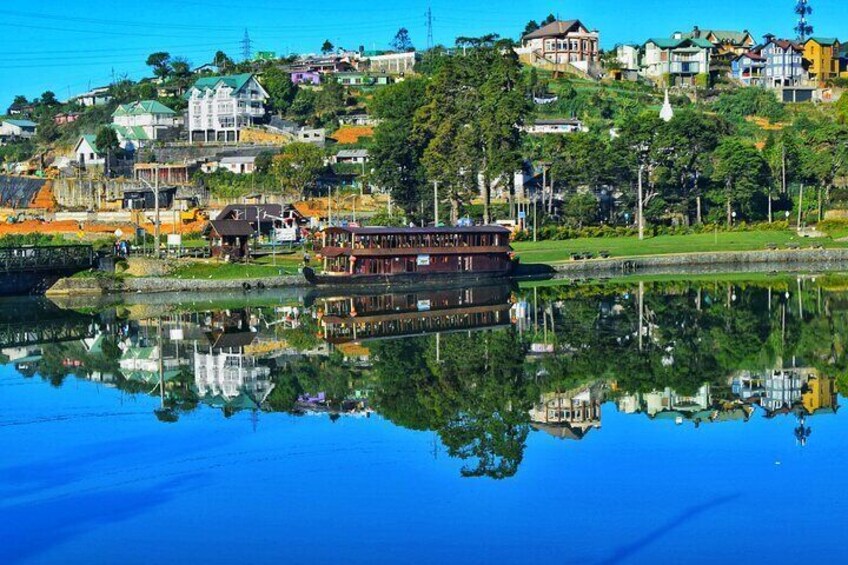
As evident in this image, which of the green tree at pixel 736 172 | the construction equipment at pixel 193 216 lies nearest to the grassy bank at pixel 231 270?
the construction equipment at pixel 193 216

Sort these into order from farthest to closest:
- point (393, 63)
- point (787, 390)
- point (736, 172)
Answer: point (393, 63)
point (736, 172)
point (787, 390)

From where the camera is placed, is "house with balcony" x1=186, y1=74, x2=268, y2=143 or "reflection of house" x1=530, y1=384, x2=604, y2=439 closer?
"reflection of house" x1=530, y1=384, x2=604, y2=439

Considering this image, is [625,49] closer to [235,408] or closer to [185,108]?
[185,108]

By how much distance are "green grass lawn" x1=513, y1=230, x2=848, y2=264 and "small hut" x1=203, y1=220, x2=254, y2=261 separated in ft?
54.7

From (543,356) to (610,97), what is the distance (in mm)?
96643

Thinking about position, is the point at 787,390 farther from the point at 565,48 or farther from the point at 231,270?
the point at 565,48

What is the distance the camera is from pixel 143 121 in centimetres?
13600

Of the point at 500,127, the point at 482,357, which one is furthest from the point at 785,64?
the point at 482,357

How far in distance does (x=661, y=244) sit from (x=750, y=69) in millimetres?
69585

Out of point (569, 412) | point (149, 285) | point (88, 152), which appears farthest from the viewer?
point (88, 152)

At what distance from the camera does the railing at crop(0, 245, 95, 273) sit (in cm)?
6988

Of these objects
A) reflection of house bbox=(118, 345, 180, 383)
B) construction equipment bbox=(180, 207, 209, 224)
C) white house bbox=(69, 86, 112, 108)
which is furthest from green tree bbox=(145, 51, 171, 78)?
reflection of house bbox=(118, 345, 180, 383)

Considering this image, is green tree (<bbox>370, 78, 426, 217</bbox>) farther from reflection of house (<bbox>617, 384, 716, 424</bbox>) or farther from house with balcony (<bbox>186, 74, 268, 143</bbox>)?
reflection of house (<bbox>617, 384, 716, 424</bbox>)

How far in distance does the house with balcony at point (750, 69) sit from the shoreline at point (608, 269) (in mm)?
69358
